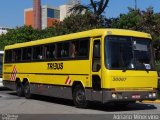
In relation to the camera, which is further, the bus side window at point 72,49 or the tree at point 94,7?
the tree at point 94,7

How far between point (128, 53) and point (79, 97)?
102 inches

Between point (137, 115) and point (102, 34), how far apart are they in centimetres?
333

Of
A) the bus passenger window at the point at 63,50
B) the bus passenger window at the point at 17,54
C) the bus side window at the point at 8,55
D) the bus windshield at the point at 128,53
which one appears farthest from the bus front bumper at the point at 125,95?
the bus side window at the point at 8,55

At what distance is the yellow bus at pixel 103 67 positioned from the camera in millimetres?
16766

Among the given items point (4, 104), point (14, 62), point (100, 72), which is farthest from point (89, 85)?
point (14, 62)

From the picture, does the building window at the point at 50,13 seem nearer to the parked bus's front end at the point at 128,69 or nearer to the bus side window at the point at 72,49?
the bus side window at the point at 72,49

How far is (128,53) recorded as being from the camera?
1723cm

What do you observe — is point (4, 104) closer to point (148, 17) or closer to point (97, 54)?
point (97, 54)

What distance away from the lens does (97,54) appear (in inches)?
679

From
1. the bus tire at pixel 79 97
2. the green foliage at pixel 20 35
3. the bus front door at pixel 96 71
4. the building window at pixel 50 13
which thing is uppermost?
the building window at pixel 50 13

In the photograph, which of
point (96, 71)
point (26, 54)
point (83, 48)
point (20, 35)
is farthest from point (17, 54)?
point (20, 35)

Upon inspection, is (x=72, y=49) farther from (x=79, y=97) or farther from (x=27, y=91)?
(x=27, y=91)

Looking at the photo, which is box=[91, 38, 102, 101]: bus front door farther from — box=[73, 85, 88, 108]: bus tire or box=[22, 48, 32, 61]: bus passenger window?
box=[22, 48, 32, 61]: bus passenger window

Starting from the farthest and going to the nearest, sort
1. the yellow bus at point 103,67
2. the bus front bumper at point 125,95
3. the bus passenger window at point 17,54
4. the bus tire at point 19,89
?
the bus passenger window at point 17,54 < the bus tire at point 19,89 < the yellow bus at point 103,67 < the bus front bumper at point 125,95
